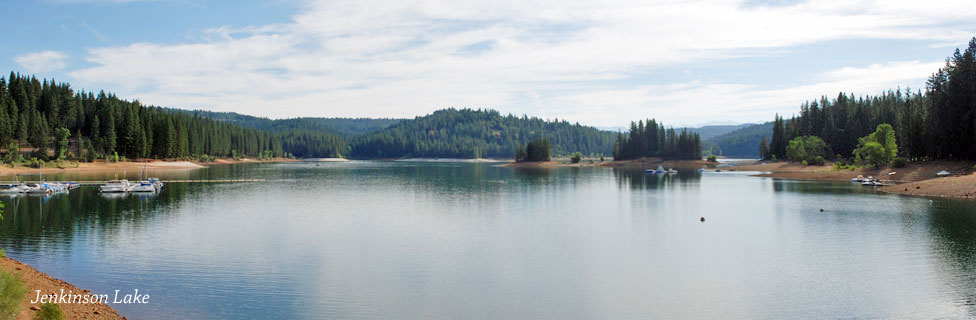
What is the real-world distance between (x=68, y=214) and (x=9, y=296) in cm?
2983

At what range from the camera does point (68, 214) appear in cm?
3706

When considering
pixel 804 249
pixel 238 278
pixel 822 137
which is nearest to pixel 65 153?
pixel 238 278

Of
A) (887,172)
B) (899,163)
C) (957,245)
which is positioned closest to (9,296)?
(957,245)

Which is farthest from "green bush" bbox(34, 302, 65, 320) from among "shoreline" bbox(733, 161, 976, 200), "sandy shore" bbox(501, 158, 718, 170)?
"sandy shore" bbox(501, 158, 718, 170)

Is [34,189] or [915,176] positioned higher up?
[34,189]

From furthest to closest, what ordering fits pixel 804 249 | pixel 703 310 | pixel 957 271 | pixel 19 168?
1. pixel 19 168
2. pixel 804 249
3. pixel 957 271
4. pixel 703 310

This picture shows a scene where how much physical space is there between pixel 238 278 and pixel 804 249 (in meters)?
23.5

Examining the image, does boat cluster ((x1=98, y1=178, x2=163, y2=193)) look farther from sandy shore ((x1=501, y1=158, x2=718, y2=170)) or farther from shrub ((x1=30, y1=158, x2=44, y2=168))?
sandy shore ((x1=501, y1=158, x2=718, y2=170))

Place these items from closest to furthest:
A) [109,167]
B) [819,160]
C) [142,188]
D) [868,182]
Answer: [142,188] < [868,182] < [109,167] < [819,160]

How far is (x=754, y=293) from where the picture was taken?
1948 centimetres

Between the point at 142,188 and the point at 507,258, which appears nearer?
the point at 507,258

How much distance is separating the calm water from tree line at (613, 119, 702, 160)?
111270 millimetres

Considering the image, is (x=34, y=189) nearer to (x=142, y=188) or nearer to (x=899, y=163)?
(x=142, y=188)

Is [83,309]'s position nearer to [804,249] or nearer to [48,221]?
[48,221]
